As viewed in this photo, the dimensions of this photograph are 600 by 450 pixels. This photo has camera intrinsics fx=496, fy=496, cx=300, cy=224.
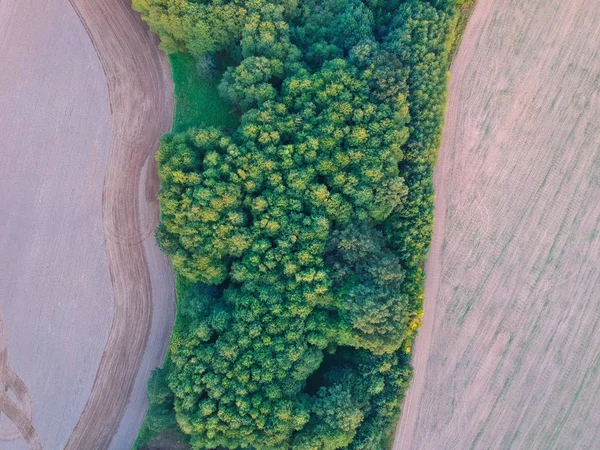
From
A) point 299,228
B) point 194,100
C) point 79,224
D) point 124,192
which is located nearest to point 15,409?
point 79,224

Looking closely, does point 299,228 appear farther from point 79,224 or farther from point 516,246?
point 79,224

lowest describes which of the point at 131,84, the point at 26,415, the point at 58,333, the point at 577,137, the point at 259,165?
the point at 26,415

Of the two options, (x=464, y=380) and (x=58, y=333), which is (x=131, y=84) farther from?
(x=464, y=380)

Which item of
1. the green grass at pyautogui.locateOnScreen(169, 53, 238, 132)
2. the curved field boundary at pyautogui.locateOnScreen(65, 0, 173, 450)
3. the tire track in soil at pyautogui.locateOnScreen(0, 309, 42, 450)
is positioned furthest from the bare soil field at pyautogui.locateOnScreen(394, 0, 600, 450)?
the tire track in soil at pyautogui.locateOnScreen(0, 309, 42, 450)

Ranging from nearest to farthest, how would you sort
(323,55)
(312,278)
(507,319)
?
(312,278)
(323,55)
(507,319)

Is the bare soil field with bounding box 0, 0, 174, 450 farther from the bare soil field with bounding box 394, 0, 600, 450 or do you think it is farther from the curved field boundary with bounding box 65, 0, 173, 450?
the bare soil field with bounding box 394, 0, 600, 450

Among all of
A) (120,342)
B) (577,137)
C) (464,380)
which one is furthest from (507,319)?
(120,342)

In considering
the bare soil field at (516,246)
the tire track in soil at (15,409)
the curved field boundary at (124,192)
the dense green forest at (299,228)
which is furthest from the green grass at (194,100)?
the tire track in soil at (15,409)

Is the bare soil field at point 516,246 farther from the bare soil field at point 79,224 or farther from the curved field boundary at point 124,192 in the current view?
the bare soil field at point 79,224
